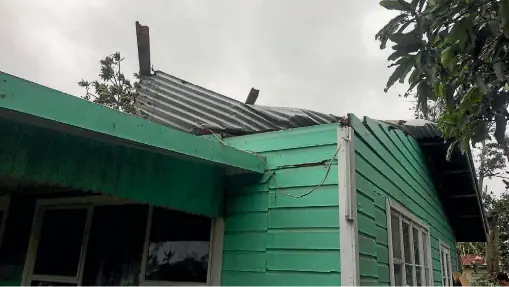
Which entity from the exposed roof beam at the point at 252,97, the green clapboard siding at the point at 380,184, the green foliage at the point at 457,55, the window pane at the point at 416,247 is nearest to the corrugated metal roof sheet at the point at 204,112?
the exposed roof beam at the point at 252,97

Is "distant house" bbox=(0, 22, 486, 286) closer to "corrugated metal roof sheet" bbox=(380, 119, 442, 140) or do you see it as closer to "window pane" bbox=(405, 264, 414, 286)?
"window pane" bbox=(405, 264, 414, 286)

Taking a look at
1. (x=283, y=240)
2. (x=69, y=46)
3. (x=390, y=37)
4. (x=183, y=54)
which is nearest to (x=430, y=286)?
(x=283, y=240)

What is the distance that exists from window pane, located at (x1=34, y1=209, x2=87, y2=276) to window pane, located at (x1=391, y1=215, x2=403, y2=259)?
10.3ft

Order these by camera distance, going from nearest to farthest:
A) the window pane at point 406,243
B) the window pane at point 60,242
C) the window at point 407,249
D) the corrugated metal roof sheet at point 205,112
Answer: the corrugated metal roof sheet at point 205,112
the window pane at point 60,242
the window at point 407,249
the window pane at point 406,243

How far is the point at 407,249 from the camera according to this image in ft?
15.2

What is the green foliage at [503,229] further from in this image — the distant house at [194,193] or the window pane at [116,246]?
the window pane at [116,246]

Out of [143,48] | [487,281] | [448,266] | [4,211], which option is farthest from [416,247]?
[487,281]

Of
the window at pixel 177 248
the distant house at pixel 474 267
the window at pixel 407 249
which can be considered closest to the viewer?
the window at pixel 177 248

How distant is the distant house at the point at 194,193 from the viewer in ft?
7.35

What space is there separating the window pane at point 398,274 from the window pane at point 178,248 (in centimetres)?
199

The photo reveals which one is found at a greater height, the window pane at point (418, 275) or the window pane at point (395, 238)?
the window pane at point (395, 238)

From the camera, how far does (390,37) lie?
80.7 inches

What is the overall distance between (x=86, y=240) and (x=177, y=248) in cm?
105

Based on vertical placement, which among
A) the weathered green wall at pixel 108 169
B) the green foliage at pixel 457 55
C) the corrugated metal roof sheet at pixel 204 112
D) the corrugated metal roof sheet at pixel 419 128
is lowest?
the weathered green wall at pixel 108 169
